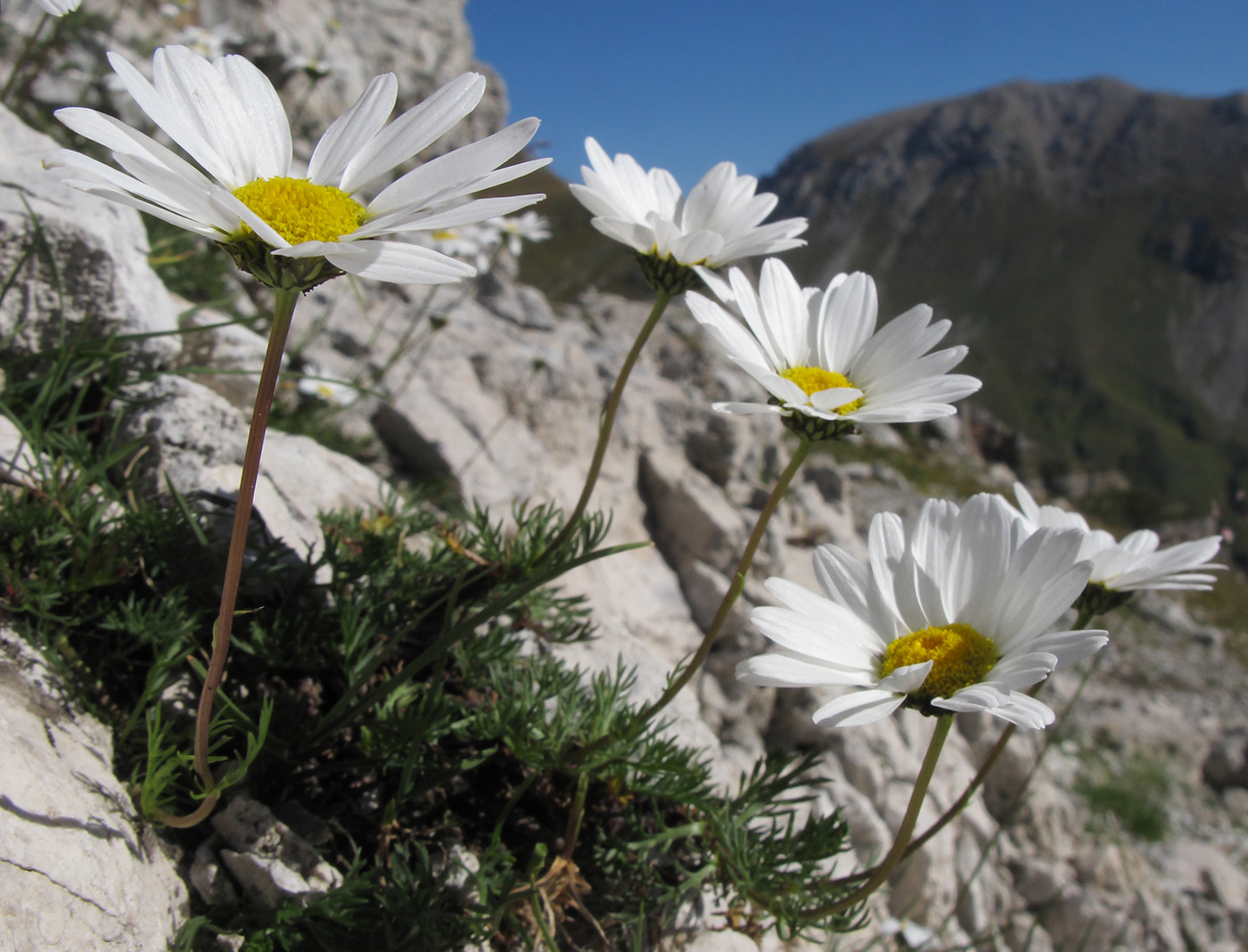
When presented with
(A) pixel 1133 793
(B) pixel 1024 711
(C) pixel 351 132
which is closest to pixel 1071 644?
(B) pixel 1024 711

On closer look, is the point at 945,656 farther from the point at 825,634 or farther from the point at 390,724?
the point at 390,724

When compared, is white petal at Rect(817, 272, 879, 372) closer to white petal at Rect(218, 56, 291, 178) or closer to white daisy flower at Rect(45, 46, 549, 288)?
white daisy flower at Rect(45, 46, 549, 288)

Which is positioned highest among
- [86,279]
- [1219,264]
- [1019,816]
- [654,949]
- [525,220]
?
[1219,264]

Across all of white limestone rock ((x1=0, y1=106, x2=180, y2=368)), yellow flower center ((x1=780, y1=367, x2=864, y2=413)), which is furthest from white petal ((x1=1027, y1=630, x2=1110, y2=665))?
white limestone rock ((x1=0, y1=106, x2=180, y2=368))

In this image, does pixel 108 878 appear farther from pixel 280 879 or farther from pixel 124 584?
pixel 124 584

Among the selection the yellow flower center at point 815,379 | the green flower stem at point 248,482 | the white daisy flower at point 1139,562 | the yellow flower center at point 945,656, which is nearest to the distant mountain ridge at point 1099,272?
the white daisy flower at point 1139,562

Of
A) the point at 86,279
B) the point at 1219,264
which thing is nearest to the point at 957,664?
the point at 86,279
